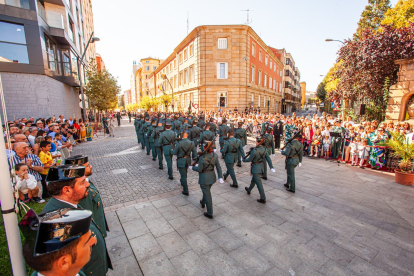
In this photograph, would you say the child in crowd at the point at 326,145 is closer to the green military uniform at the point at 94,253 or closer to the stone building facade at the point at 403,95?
the stone building facade at the point at 403,95

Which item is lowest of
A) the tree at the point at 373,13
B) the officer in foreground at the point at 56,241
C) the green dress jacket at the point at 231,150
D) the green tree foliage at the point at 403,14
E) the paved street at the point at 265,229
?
the paved street at the point at 265,229

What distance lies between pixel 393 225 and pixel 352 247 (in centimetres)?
167

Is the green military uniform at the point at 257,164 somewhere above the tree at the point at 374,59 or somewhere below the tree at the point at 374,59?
below

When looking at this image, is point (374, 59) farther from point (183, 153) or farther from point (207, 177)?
point (207, 177)

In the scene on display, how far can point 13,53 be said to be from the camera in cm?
1165

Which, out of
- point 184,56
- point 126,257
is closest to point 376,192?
point 126,257

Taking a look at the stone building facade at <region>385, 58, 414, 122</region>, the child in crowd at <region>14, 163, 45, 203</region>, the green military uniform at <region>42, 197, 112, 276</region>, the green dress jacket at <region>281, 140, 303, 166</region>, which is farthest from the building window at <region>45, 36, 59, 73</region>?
the stone building facade at <region>385, 58, 414, 122</region>

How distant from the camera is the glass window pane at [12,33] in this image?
1124 cm

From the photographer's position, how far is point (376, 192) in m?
6.36

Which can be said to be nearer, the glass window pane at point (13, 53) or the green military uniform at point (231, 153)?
the green military uniform at point (231, 153)

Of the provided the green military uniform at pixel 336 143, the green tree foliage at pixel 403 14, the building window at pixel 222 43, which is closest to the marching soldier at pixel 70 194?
the green military uniform at pixel 336 143

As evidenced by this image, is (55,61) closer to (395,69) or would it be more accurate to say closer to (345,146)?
(345,146)

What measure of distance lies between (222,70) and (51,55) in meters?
18.9

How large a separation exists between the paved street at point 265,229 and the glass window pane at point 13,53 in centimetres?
1064
